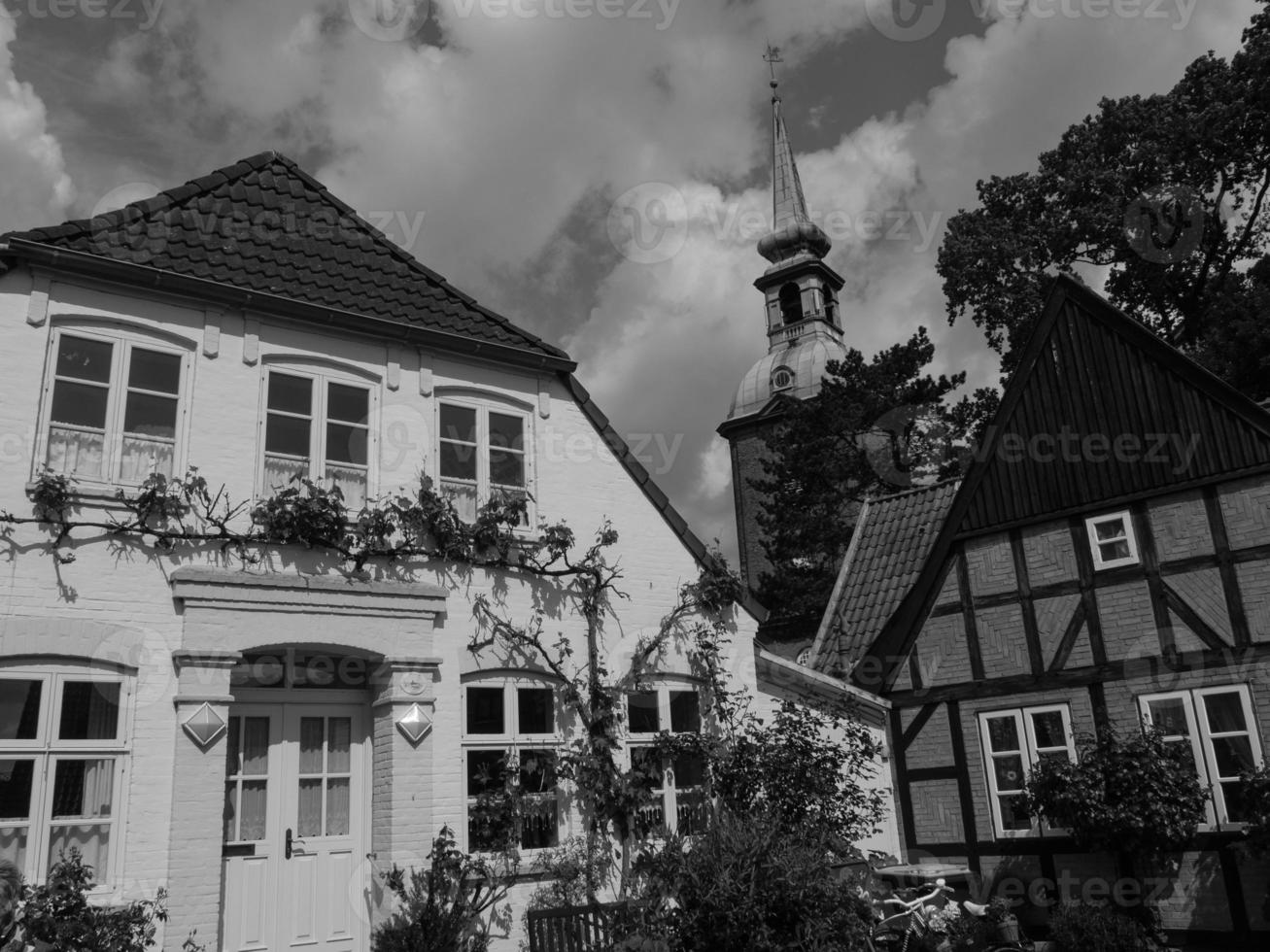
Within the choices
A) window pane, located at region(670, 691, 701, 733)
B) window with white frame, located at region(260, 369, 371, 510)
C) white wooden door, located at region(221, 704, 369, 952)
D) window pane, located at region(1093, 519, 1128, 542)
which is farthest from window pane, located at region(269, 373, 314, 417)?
window pane, located at region(1093, 519, 1128, 542)

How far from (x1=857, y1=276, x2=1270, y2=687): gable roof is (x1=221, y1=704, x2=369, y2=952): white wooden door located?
297 inches

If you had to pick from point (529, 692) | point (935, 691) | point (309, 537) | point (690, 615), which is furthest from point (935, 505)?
point (309, 537)

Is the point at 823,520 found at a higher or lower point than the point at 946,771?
higher

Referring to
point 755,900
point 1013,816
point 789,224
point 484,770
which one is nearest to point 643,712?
point 484,770

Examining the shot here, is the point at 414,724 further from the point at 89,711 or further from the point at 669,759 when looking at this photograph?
the point at 669,759

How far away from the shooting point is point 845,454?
31.0 meters

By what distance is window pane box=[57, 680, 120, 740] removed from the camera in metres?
8.25

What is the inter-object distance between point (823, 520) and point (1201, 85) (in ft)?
46.6

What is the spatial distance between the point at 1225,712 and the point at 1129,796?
1565 millimetres

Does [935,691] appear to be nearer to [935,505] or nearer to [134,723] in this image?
[935,505]

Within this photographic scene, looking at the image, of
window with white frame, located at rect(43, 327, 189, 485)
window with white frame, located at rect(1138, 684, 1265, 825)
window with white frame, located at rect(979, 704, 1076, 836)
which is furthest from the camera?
window with white frame, located at rect(979, 704, 1076, 836)

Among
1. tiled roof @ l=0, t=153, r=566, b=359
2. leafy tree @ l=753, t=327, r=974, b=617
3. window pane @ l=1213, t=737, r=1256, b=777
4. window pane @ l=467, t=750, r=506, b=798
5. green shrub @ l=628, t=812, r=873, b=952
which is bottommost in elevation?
green shrub @ l=628, t=812, r=873, b=952

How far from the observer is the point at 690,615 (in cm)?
1208

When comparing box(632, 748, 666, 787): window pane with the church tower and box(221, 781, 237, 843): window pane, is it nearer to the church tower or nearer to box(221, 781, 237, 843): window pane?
box(221, 781, 237, 843): window pane
